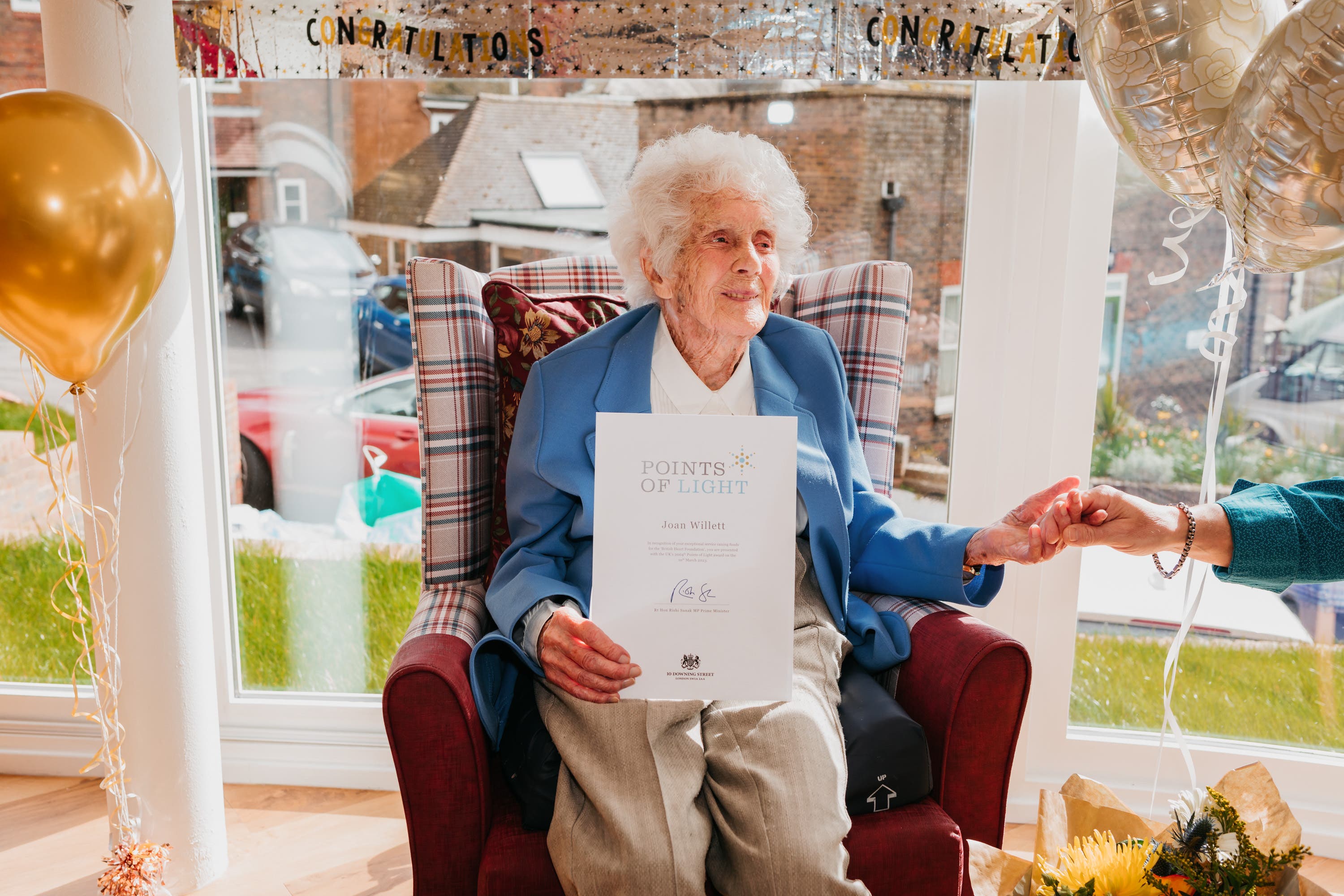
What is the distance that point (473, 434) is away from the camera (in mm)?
1694

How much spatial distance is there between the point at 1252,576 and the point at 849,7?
4.21 feet

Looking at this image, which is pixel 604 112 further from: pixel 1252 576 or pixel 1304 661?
pixel 1304 661

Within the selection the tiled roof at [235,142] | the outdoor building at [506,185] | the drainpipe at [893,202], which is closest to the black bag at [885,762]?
the drainpipe at [893,202]

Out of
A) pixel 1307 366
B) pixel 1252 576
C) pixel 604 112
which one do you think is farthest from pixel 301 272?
pixel 1307 366

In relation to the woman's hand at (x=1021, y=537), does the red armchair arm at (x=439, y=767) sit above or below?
below

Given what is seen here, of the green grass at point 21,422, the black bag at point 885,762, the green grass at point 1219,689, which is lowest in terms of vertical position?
the green grass at point 1219,689

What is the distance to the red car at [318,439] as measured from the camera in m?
2.30

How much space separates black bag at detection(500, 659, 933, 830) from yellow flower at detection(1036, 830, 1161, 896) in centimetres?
49

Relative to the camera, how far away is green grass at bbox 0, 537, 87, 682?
242 cm

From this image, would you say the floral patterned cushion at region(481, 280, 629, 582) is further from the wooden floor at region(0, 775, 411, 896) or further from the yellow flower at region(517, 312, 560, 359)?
the wooden floor at region(0, 775, 411, 896)

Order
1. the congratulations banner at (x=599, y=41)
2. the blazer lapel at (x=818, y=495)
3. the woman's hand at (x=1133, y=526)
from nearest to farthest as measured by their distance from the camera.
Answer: the woman's hand at (x=1133, y=526)
the blazer lapel at (x=818, y=495)
the congratulations banner at (x=599, y=41)

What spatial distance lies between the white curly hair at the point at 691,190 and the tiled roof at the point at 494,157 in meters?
0.54

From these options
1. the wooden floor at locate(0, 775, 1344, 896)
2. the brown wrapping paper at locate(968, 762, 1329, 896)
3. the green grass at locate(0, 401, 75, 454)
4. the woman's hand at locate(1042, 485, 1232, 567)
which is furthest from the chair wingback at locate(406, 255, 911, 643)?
the green grass at locate(0, 401, 75, 454)

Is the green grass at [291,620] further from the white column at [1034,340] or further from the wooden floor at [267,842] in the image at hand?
the white column at [1034,340]
